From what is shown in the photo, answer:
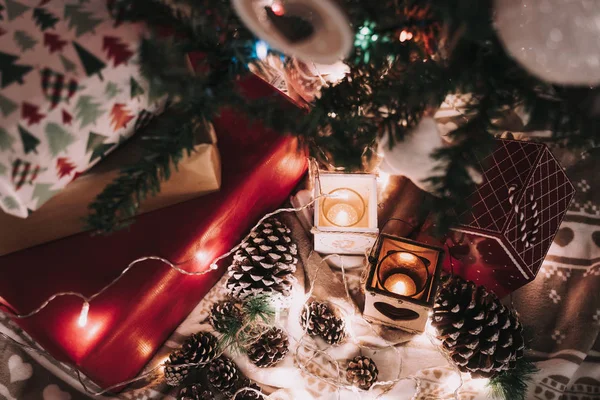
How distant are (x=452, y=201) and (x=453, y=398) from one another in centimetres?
42

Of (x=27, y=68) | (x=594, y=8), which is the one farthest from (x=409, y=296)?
(x=27, y=68)

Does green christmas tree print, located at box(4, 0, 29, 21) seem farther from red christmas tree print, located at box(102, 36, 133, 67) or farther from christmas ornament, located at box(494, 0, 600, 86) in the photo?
christmas ornament, located at box(494, 0, 600, 86)

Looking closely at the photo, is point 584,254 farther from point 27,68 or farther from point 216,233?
point 27,68

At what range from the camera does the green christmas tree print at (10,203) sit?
1.59ft

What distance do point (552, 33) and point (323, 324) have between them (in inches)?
20.8

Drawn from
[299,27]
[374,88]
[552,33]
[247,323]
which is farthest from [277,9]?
[247,323]

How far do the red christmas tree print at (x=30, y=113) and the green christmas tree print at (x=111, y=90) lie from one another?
7 centimetres

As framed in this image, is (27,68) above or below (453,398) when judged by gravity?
above

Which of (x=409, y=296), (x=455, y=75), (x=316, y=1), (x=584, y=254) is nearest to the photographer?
(x=316, y=1)

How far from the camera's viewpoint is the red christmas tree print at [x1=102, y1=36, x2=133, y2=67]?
47 centimetres

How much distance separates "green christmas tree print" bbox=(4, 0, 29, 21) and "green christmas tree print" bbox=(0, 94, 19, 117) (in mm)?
95

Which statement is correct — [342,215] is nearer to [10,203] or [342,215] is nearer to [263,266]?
[263,266]

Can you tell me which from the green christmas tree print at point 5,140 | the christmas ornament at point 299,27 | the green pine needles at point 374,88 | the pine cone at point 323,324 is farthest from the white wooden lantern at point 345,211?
the green christmas tree print at point 5,140

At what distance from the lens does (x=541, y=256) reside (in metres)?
0.69
